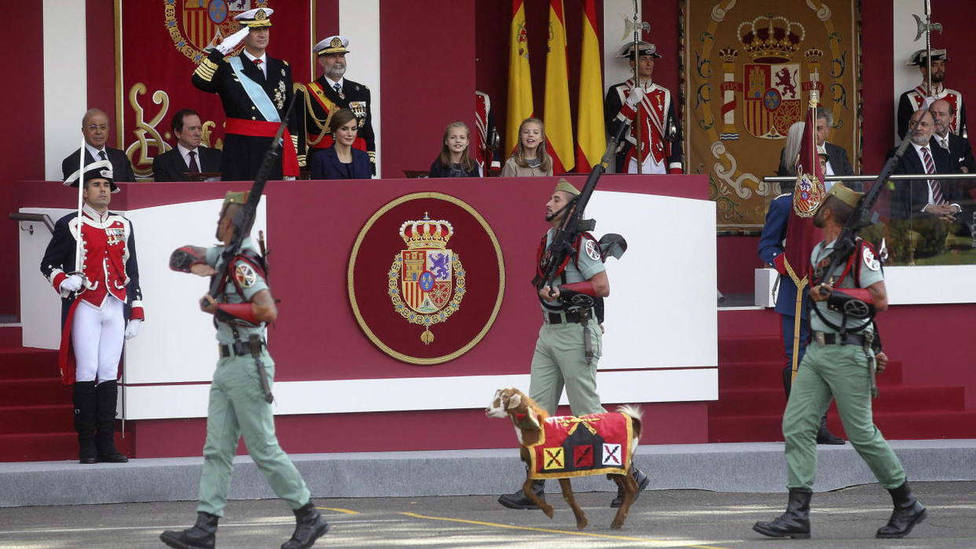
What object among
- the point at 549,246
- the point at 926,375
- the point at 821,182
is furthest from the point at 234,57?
the point at 926,375

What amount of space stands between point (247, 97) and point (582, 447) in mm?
4377

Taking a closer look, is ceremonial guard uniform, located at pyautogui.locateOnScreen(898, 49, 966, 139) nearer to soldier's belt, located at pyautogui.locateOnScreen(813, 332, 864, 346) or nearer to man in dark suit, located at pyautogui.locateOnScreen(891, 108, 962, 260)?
man in dark suit, located at pyautogui.locateOnScreen(891, 108, 962, 260)

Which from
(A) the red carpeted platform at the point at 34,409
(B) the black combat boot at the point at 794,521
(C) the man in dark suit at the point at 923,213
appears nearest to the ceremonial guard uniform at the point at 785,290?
(C) the man in dark suit at the point at 923,213

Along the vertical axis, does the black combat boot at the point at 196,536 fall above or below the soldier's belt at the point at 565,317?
below

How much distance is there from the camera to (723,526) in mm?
10664

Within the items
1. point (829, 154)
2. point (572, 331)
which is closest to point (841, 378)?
point (572, 331)

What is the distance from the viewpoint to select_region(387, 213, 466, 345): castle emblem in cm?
1268

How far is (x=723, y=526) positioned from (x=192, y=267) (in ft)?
11.8

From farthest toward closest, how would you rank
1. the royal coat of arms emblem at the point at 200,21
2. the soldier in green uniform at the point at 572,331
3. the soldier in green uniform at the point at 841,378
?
the royal coat of arms emblem at the point at 200,21 → the soldier in green uniform at the point at 572,331 → the soldier in green uniform at the point at 841,378

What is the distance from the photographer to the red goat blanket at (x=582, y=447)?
33.7 feet

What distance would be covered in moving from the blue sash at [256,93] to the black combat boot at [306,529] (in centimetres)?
448

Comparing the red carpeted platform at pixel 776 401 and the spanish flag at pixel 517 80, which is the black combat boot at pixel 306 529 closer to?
the red carpeted platform at pixel 776 401

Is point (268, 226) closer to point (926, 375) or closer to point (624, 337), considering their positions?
point (624, 337)

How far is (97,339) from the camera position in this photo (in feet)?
39.5
